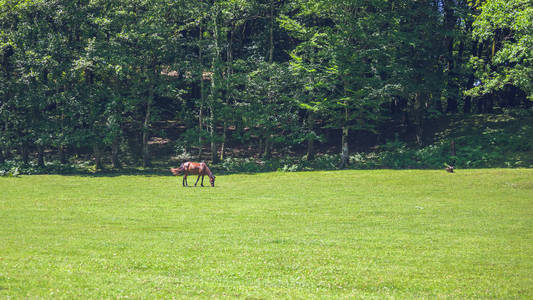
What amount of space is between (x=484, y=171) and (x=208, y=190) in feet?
72.8

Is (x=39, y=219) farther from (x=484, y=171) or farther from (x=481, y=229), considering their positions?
(x=484, y=171)

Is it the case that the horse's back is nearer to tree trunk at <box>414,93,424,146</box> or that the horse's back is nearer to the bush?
the bush

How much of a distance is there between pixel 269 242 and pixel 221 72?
1413 inches

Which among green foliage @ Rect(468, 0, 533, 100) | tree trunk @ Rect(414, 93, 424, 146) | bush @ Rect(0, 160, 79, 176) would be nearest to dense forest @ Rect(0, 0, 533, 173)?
tree trunk @ Rect(414, 93, 424, 146)

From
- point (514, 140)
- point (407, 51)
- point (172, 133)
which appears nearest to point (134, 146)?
point (172, 133)

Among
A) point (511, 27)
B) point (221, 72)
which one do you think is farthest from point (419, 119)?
point (221, 72)

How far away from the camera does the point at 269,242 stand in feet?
53.3

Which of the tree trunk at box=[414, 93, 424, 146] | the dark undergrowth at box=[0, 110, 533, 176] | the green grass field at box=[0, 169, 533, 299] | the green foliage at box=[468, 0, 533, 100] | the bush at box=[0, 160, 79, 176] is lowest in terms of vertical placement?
the green grass field at box=[0, 169, 533, 299]

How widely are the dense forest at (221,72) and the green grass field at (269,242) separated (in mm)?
14700

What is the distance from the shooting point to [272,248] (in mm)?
15305

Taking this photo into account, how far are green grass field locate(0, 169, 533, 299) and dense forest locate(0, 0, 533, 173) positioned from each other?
579 inches

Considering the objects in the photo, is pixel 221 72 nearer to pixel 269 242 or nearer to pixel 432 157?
pixel 432 157

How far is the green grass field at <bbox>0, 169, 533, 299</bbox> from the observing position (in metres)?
11.3

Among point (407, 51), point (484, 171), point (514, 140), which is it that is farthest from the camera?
point (407, 51)
